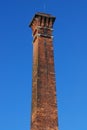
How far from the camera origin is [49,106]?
22422 mm

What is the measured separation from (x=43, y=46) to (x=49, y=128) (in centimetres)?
637

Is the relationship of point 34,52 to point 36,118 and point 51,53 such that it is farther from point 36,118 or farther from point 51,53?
point 36,118

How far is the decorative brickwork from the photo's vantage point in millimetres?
21828

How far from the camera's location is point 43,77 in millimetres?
23500

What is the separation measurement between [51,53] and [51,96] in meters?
3.62

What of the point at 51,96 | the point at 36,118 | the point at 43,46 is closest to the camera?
the point at 36,118

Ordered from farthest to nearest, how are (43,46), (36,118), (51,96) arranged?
1. (43,46)
2. (51,96)
3. (36,118)

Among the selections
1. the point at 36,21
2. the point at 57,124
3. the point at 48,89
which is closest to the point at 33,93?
the point at 48,89

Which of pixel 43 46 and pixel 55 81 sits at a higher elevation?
pixel 43 46

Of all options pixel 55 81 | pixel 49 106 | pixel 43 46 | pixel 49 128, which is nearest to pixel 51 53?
pixel 43 46

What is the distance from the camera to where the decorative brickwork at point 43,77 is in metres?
21.8

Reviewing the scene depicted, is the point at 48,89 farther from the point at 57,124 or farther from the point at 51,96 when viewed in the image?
the point at 57,124

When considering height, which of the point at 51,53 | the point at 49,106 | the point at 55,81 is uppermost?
the point at 51,53

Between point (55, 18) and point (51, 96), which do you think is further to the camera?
point (55, 18)
